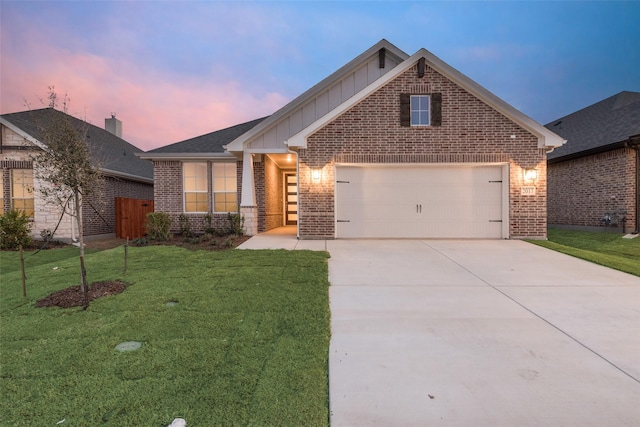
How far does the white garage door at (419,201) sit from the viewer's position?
32.1 feet

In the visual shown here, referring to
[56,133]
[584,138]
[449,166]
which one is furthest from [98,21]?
[584,138]

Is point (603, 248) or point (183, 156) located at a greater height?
point (183, 156)

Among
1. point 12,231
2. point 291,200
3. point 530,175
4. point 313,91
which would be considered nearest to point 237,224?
point 291,200

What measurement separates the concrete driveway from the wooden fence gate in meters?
11.2

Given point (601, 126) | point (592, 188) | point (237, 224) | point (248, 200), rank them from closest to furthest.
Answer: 1. point (237, 224)
2. point (248, 200)
3. point (592, 188)
4. point (601, 126)

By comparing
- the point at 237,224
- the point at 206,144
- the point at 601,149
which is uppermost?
the point at 206,144

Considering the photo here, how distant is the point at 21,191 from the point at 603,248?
796 inches

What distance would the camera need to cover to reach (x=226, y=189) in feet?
40.2

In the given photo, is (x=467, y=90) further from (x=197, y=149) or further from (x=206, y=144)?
(x=197, y=149)

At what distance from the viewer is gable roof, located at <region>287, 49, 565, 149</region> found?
9320 mm

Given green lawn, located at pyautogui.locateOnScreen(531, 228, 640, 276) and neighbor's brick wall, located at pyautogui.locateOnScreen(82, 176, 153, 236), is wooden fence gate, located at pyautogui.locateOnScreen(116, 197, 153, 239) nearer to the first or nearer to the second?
neighbor's brick wall, located at pyautogui.locateOnScreen(82, 176, 153, 236)

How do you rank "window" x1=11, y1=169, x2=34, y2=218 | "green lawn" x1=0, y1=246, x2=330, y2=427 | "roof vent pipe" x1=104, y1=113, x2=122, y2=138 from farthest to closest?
"roof vent pipe" x1=104, y1=113, x2=122, y2=138, "window" x1=11, y1=169, x2=34, y2=218, "green lawn" x1=0, y1=246, x2=330, y2=427

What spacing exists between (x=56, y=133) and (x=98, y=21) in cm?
1147

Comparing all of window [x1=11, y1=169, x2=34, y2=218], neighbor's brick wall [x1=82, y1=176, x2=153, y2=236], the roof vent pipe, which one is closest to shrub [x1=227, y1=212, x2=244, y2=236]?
neighbor's brick wall [x1=82, y1=176, x2=153, y2=236]
